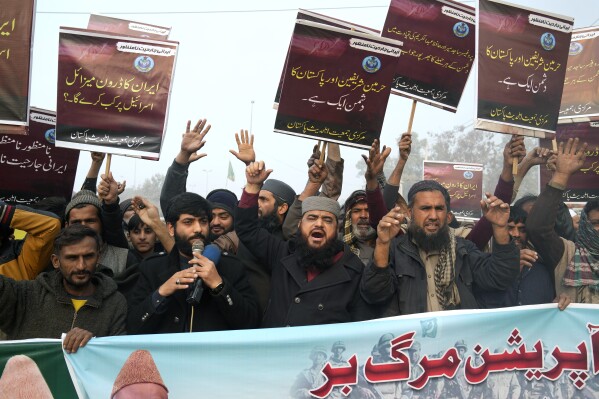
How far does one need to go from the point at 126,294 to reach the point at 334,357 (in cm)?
145

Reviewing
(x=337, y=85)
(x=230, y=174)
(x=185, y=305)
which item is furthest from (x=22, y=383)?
(x=230, y=174)

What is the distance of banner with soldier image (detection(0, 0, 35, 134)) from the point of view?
16.1 feet

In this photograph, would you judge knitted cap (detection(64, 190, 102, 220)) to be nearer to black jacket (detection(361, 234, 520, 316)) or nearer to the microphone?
the microphone

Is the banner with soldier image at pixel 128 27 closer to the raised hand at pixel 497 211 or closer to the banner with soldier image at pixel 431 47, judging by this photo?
the banner with soldier image at pixel 431 47

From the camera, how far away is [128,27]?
679 centimetres

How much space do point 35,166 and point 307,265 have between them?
248 centimetres

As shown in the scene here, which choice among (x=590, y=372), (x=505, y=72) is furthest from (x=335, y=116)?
(x=590, y=372)

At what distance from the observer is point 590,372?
407 cm

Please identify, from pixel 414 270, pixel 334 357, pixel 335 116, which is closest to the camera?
pixel 334 357

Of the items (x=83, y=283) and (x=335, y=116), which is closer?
(x=83, y=283)

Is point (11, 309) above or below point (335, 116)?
below

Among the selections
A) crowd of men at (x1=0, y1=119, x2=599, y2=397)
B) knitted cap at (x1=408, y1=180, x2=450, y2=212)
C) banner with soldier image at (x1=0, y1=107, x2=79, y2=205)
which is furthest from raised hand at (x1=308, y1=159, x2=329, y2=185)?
banner with soldier image at (x1=0, y1=107, x2=79, y2=205)

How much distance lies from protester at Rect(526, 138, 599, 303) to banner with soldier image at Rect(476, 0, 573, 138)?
521mm

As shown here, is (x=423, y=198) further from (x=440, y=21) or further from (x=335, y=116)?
(x=440, y=21)
